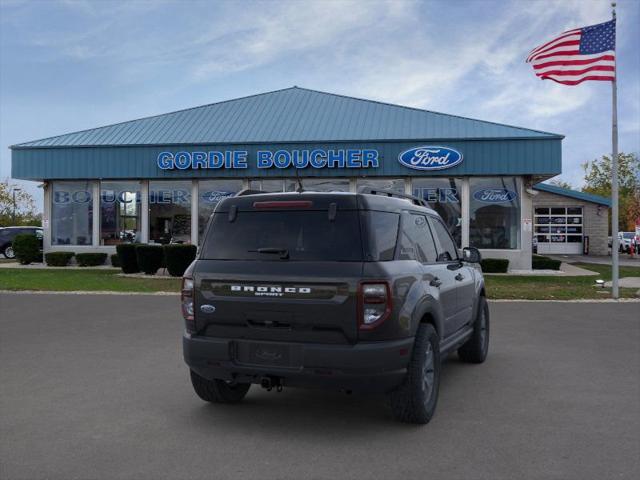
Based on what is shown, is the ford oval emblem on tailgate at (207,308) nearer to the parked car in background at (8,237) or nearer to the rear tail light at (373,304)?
the rear tail light at (373,304)

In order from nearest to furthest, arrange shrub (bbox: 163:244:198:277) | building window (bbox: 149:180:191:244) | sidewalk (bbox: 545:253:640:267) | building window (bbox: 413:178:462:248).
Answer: shrub (bbox: 163:244:198:277) < building window (bbox: 413:178:462:248) < building window (bbox: 149:180:191:244) < sidewalk (bbox: 545:253:640:267)

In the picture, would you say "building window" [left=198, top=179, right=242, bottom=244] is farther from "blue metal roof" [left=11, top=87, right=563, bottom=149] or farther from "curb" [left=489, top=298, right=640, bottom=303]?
"curb" [left=489, top=298, right=640, bottom=303]

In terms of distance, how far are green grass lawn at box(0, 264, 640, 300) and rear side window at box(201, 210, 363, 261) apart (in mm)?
10729

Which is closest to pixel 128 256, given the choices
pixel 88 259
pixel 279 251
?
pixel 88 259

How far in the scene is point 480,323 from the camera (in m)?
7.48

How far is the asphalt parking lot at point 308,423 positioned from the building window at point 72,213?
1885cm

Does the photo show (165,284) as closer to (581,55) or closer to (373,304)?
(581,55)

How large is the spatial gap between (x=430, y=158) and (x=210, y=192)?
30.0 feet

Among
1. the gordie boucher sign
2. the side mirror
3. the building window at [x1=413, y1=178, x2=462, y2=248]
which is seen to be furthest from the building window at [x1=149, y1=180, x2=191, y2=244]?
the side mirror

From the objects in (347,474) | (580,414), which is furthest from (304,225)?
(580,414)

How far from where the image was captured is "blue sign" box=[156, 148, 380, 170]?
23.5 m

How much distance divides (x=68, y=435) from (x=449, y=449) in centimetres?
297

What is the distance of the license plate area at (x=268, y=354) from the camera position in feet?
15.3

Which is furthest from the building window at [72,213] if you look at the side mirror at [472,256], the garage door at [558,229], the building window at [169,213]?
the garage door at [558,229]
